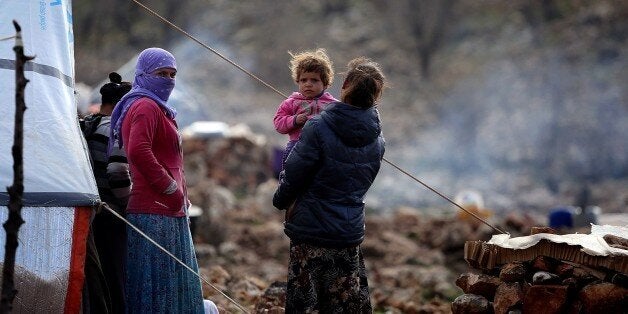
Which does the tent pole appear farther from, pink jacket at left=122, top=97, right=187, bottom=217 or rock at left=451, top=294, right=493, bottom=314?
rock at left=451, top=294, right=493, bottom=314

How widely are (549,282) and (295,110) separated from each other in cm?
161

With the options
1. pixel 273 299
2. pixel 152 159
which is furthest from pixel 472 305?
pixel 152 159

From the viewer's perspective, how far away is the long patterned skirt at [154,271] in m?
4.54

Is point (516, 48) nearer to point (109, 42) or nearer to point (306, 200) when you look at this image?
point (109, 42)

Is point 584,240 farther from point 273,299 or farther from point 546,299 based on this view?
point 273,299

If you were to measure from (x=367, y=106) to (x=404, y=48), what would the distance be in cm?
3135

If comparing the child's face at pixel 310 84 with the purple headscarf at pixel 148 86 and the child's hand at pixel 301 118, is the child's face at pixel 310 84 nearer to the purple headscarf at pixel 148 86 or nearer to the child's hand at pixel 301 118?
the child's hand at pixel 301 118

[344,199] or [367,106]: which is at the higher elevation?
[367,106]

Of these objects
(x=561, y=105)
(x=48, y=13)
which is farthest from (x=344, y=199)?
(x=561, y=105)

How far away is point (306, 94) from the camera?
4.59 m

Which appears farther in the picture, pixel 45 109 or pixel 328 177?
pixel 45 109

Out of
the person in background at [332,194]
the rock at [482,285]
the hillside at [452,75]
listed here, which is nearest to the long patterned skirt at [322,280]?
the person in background at [332,194]

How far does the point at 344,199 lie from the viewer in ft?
14.1

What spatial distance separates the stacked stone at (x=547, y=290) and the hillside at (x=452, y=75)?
1572cm
